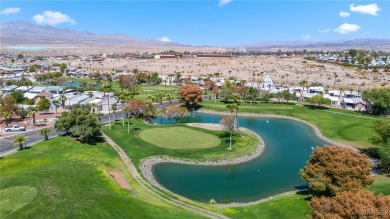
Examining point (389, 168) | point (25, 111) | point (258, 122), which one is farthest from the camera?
point (258, 122)

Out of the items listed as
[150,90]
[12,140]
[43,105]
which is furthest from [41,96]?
[150,90]

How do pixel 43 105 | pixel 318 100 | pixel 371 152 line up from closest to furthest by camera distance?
1. pixel 371 152
2. pixel 43 105
3. pixel 318 100

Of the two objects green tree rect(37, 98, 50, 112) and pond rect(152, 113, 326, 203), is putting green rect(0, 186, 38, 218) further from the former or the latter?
green tree rect(37, 98, 50, 112)

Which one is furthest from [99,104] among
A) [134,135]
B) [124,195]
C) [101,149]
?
[124,195]

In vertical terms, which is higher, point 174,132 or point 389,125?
point 389,125

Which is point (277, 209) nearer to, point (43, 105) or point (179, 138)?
point (179, 138)

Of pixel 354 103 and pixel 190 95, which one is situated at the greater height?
pixel 190 95

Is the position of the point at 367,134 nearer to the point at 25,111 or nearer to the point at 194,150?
the point at 194,150
